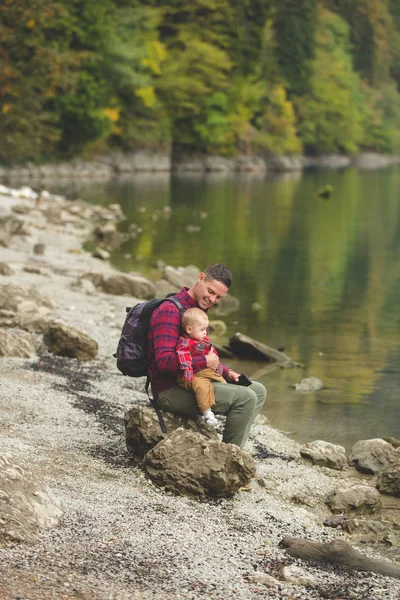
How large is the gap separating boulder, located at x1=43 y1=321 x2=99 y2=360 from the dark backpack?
3.72 metres

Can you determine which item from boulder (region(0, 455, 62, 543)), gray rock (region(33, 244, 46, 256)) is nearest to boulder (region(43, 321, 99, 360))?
boulder (region(0, 455, 62, 543))

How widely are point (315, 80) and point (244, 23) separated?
2602 cm

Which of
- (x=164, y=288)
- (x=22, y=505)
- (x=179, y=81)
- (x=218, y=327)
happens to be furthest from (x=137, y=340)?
(x=179, y=81)

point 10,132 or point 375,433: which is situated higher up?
point 375,433

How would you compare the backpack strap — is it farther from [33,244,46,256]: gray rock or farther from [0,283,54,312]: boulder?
[33,244,46,256]: gray rock

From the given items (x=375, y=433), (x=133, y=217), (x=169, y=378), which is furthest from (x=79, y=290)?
(x=133, y=217)

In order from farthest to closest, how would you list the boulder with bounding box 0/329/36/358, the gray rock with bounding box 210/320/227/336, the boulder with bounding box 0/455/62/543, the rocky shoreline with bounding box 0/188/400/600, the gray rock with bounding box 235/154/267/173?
the gray rock with bounding box 235/154/267/173 → the gray rock with bounding box 210/320/227/336 → the boulder with bounding box 0/329/36/358 → the boulder with bounding box 0/455/62/543 → the rocky shoreline with bounding box 0/188/400/600

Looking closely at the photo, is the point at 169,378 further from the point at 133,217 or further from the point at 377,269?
the point at 133,217

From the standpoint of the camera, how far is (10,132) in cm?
4712

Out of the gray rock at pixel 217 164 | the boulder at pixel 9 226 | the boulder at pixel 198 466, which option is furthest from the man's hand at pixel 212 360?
the gray rock at pixel 217 164

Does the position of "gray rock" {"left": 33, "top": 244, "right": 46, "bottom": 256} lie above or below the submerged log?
below

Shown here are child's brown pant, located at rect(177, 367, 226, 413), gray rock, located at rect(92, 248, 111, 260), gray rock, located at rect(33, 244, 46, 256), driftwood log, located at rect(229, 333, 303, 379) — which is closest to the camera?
child's brown pant, located at rect(177, 367, 226, 413)

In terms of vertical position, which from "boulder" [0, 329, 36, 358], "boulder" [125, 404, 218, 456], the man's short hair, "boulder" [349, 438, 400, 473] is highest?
the man's short hair

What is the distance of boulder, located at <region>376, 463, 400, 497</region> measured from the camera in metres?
8.11
